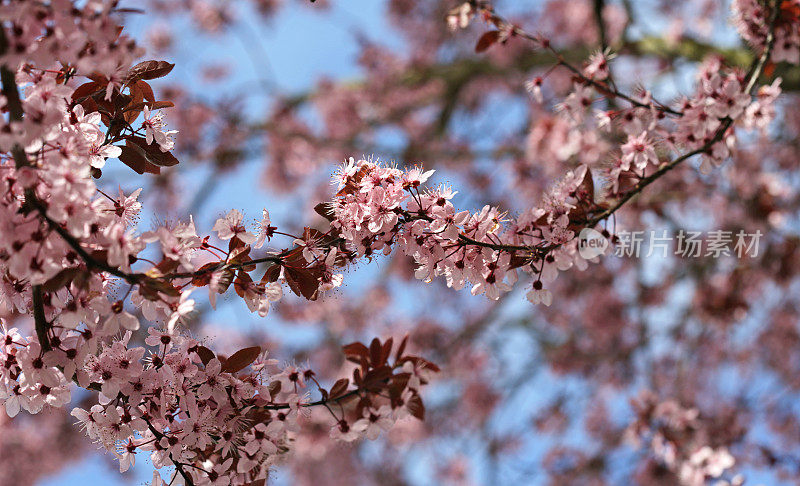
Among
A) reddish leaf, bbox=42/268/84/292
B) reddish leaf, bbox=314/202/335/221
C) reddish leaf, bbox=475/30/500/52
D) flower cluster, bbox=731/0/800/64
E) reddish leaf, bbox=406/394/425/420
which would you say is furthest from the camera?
reddish leaf, bbox=475/30/500/52

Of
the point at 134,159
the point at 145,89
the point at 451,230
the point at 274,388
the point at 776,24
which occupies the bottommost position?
the point at 274,388

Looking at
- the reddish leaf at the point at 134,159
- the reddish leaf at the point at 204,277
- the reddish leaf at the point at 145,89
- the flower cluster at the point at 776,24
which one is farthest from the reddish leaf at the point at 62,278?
the flower cluster at the point at 776,24

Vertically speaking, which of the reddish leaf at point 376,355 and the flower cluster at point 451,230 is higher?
the flower cluster at point 451,230

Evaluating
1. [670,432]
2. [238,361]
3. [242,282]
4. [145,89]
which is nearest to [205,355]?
[238,361]

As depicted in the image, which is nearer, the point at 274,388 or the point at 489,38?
the point at 274,388

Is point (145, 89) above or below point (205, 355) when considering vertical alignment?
above

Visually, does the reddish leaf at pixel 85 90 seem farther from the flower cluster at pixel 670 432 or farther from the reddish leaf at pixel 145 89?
the flower cluster at pixel 670 432

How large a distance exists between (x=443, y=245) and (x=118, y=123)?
96 centimetres

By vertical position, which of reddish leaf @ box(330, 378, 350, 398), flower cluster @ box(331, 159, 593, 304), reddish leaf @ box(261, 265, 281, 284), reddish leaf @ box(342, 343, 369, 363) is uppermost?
flower cluster @ box(331, 159, 593, 304)

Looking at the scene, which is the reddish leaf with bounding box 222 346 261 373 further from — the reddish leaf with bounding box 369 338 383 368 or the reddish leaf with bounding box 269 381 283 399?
the reddish leaf with bounding box 369 338 383 368

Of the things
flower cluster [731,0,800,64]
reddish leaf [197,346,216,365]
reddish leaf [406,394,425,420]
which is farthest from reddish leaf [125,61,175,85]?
flower cluster [731,0,800,64]

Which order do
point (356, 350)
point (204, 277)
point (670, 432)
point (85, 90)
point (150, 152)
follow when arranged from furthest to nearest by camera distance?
point (670, 432) → point (356, 350) → point (150, 152) → point (85, 90) → point (204, 277)

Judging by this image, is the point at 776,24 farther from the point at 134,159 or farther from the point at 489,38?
the point at 134,159

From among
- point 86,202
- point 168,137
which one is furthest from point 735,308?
point 86,202
